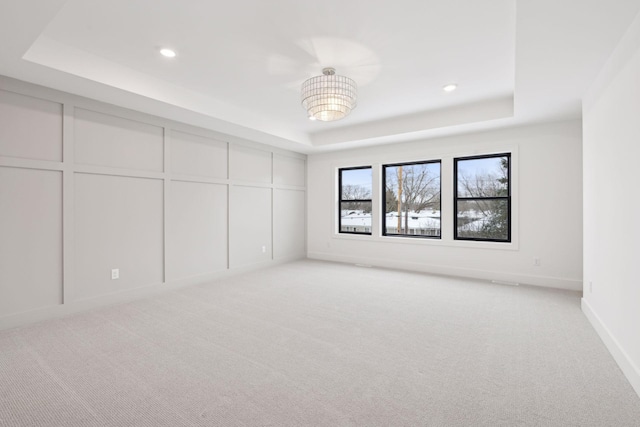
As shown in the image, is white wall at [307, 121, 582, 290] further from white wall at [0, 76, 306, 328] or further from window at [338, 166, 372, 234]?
white wall at [0, 76, 306, 328]

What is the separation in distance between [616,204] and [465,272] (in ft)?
9.35

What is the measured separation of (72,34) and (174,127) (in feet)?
5.86

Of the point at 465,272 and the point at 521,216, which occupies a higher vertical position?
the point at 521,216

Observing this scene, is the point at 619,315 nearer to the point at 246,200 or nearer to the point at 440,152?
the point at 440,152

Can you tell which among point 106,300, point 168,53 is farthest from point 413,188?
point 106,300

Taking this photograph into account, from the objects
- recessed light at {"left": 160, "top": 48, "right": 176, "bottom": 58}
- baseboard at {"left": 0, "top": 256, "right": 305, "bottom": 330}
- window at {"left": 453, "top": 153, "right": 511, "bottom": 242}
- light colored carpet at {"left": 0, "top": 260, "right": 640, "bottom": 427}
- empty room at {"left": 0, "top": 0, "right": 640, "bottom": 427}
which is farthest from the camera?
window at {"left": 453, "top": 153, "right": 511, "bottom": 242}

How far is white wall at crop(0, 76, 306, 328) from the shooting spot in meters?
3.01

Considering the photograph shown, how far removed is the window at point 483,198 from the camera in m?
4.92

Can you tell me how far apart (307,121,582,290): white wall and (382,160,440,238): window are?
0.80 ft

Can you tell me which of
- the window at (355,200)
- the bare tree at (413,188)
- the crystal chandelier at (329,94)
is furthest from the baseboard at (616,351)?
the window at (355,200)

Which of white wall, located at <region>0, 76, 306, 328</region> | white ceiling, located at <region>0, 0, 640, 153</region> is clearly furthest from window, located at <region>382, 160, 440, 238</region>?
white wall, located at <region>0, 76, 306, 328</region>

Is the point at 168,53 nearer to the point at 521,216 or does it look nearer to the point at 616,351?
the point at 616,351

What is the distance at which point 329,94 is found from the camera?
3109 millimetres

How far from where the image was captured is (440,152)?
5.29m
